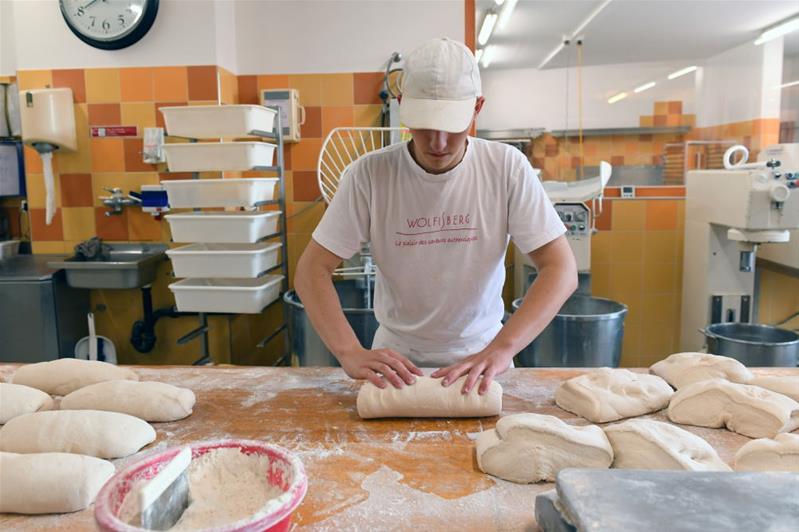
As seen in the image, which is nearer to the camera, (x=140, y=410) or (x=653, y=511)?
(x=653, y=511)

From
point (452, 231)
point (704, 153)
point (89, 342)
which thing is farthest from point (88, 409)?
point (704, 153)

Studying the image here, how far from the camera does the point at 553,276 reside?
158 centimetres

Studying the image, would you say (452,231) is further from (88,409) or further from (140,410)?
(88,409)

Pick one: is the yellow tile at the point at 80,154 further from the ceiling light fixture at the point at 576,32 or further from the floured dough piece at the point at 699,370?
the ceiling light fixture at the point at 576,32

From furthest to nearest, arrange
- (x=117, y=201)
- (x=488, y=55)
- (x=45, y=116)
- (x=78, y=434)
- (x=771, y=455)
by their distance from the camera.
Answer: (x=488, y=55) < (x=117, y=201) < (x=45, y=116) < (x=78, y=434) < (x=771, y=455)

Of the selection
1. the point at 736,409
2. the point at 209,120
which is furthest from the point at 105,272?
the point at 736,409

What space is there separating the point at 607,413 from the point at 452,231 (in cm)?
61

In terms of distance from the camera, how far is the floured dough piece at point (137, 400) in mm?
1312

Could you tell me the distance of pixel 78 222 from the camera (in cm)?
332

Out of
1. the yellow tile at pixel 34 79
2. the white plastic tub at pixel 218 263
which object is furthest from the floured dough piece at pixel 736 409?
the yellow tile at pixel 34 79

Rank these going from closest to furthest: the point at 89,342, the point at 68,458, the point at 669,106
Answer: the point at 68,458 < the point at 89,342 < the point at 669,106

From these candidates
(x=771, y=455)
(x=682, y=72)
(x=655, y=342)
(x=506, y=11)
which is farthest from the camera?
(x=682, y=72)

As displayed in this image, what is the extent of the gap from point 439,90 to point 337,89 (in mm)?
2021

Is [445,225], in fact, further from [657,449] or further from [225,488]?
[225,488]
